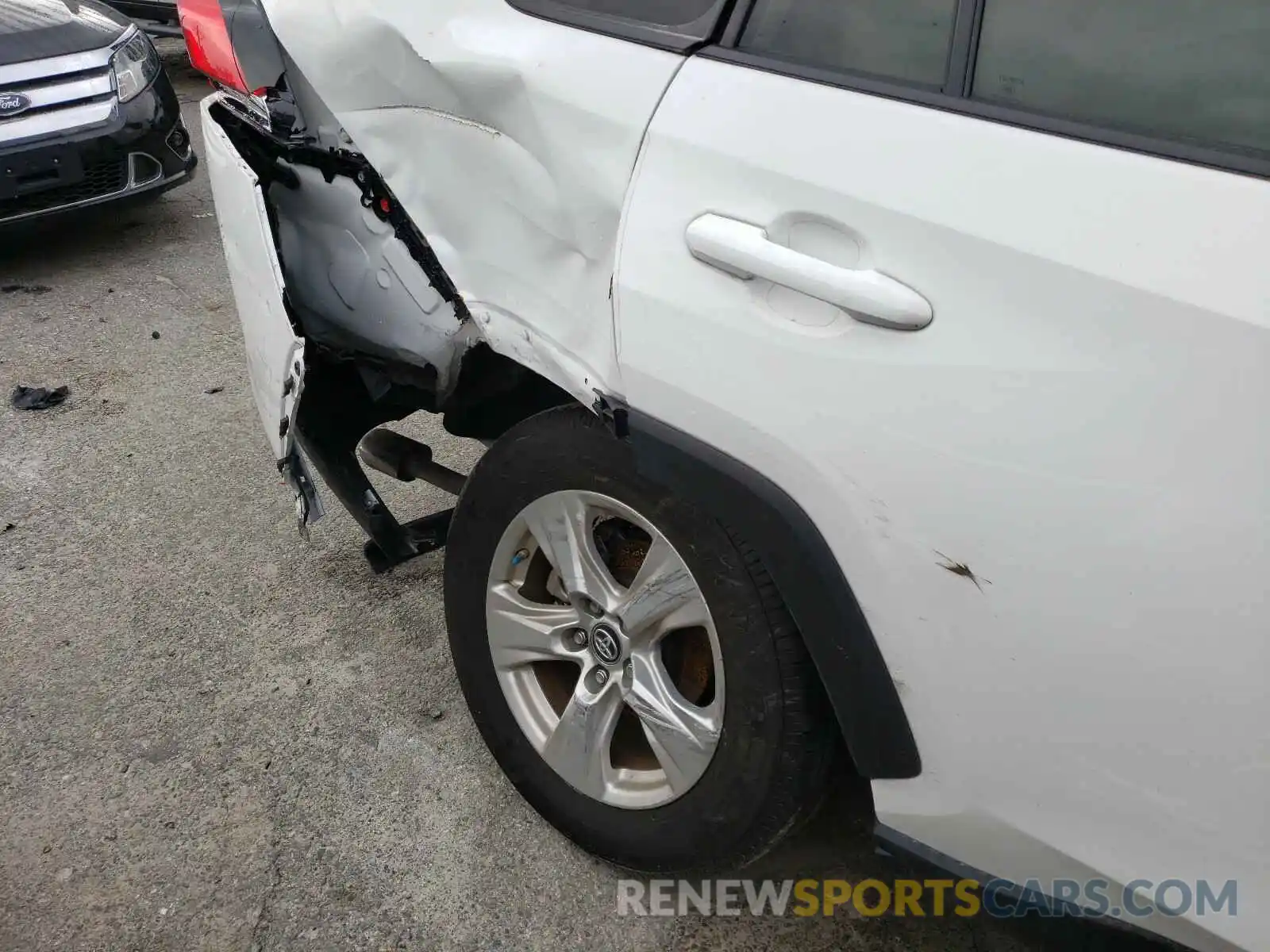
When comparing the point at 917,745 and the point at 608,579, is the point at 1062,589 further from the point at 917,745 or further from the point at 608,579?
the point at 608,579

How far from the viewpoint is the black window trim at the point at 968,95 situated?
1.05 meters

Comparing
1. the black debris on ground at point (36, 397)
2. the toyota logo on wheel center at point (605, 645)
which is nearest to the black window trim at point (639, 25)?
the toyota logo on wheel center at point (605, 645)

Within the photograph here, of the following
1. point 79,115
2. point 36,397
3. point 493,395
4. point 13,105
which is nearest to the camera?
point 493,395

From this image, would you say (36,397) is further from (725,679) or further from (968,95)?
(968,95)

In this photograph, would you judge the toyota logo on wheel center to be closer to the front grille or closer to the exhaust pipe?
the exhaust pipe

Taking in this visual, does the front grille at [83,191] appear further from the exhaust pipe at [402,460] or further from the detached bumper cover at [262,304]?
the exhaust pipe at [402,460]

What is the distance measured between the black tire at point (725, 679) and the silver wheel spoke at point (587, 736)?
0.14 feet

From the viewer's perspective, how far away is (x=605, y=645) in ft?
5.87

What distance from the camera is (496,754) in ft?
6.76

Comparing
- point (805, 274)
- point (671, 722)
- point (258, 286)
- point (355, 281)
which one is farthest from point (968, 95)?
point (258, 286)

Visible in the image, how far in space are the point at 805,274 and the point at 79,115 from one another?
4747 mm

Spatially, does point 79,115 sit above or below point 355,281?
below

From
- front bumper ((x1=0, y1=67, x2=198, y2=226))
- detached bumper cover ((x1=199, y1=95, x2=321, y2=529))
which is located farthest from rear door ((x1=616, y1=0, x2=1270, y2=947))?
front bumper ((x1=0, y1=67, x2=198, y2=226))

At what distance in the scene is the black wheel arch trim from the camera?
1338 millimetres
